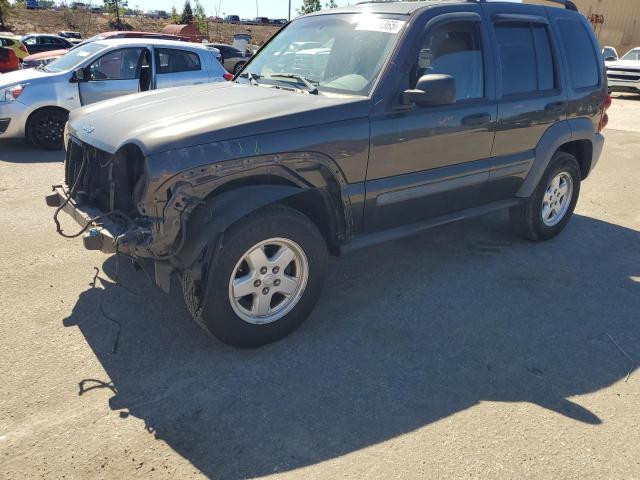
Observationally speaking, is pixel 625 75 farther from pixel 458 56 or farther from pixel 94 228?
pixel 94 228

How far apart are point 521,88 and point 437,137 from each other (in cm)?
118

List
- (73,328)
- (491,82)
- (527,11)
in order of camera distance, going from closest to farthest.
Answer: (73,328) → (491,82) → (527,11)

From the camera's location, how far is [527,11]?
15.7ft

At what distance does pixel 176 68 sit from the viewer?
29.8 feet

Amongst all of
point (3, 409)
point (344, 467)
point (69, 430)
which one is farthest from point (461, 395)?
point (3, 409)

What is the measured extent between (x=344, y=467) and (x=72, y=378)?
161 centimetres

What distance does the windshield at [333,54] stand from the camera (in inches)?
149

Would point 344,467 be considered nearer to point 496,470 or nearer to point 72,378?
point 496,470

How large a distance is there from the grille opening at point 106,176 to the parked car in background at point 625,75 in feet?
64.1

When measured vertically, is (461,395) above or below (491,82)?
below

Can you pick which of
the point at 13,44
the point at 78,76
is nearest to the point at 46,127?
the point at 78,76

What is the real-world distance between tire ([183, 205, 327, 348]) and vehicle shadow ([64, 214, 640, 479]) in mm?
158

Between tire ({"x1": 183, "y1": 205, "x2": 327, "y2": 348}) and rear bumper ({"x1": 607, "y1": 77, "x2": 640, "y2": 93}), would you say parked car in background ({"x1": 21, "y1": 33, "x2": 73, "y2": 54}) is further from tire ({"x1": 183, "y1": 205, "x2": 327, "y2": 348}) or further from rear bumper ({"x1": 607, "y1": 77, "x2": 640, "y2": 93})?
tire ({"x1": 183, "y1": 205, "x2": 327, "y2": 348})

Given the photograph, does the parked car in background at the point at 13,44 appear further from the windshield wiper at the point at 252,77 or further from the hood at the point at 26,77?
the windshield wiper at the point at 252,77
